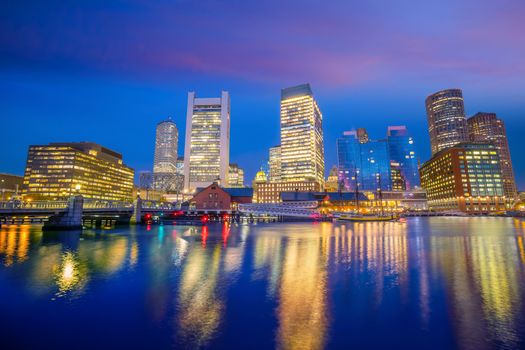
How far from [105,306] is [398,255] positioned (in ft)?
75.3

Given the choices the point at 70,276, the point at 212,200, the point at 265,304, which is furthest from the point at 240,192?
the point at 265,304

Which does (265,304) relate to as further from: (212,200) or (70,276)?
(212,200)

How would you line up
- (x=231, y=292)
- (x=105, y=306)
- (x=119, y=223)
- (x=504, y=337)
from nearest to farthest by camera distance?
(x=504, y=337), (x=105, y=306), (x=231, y=292), (x=119, y=223)

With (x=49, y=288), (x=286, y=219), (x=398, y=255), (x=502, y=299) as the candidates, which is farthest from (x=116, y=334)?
(x=286, y=219)

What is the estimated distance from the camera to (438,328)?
9445 millimetres

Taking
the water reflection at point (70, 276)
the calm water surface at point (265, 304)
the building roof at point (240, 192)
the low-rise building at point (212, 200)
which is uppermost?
the building roof at point (240, 192)

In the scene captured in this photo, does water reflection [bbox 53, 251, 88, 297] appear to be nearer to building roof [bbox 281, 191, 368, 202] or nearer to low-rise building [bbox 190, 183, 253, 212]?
low-rise building [bbox 190, 183, 253, 212]

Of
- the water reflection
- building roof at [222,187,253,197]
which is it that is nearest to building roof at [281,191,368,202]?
building roof at [222,187,253,197]

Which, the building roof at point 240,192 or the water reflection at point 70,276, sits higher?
the building roof at point 240,192

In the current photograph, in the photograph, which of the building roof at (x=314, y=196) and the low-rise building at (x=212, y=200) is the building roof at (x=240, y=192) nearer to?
the low-rise building at (x=212, y=200)

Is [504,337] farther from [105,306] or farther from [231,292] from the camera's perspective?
[105,306]

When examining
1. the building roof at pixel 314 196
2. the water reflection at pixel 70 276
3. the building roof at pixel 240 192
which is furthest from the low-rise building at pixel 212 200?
the water reflection at pixel 70 276

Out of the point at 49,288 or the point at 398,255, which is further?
the point at 398,255

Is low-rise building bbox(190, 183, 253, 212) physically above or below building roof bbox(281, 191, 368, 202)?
below
